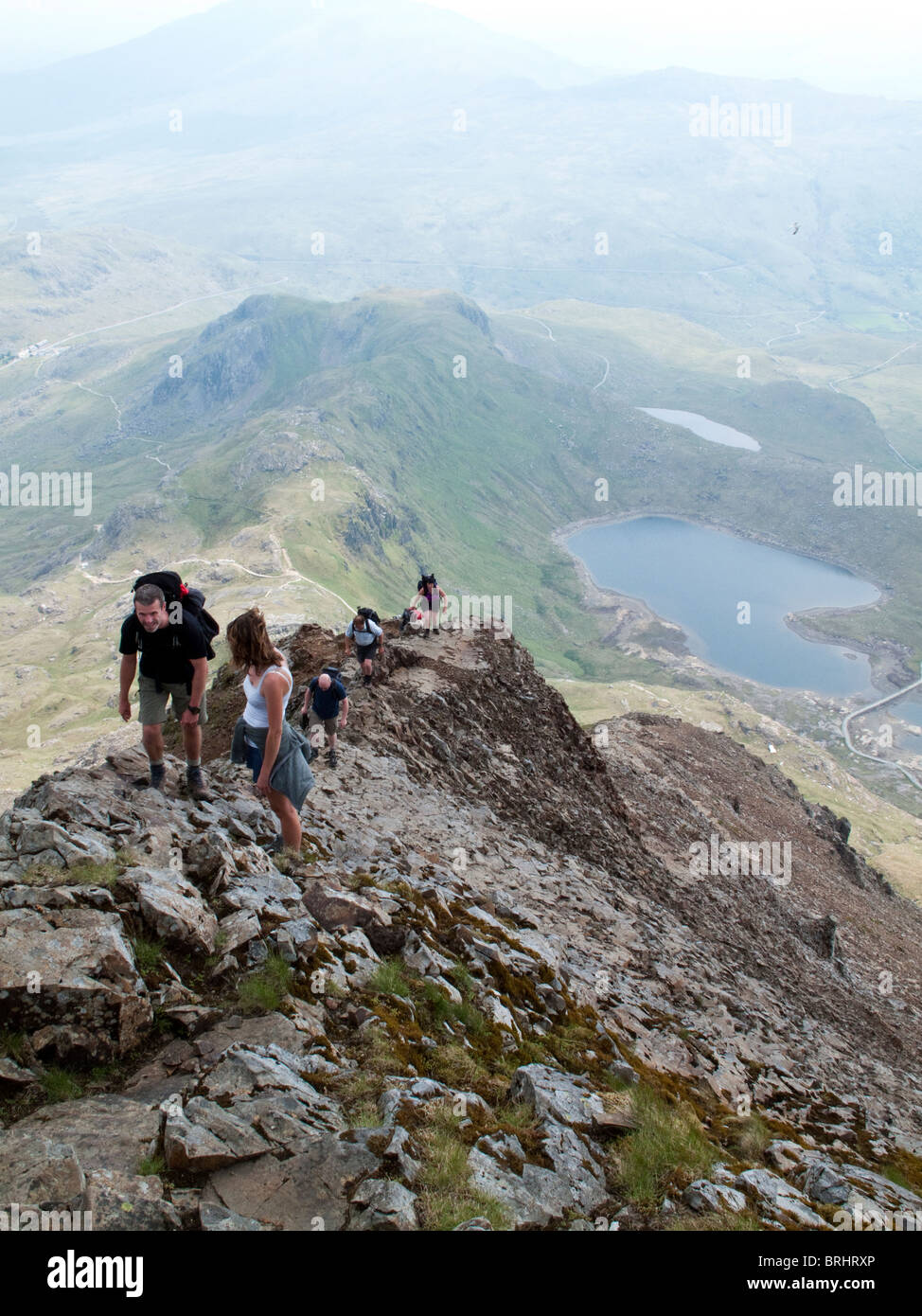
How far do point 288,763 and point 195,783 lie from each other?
2.41 metres

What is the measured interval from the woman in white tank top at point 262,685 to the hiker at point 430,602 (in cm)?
1593

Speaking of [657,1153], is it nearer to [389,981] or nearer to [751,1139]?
[751,1139]

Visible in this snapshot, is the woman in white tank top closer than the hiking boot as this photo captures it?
Yes

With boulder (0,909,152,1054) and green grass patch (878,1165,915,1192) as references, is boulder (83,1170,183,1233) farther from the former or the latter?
green grass patch (878,1165,915,1192)

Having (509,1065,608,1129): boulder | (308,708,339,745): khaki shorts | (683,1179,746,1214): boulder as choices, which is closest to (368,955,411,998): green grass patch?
(509,1065,608,1129): boulder

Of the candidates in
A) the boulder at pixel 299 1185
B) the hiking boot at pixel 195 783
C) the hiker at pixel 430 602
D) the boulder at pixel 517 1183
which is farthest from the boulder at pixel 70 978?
the hiker at pixel 430 602

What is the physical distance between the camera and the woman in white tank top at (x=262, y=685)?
12.6 meters

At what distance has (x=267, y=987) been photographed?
35.0ft

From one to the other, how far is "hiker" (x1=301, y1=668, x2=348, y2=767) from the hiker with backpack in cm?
685

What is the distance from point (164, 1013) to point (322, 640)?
21.3 meters

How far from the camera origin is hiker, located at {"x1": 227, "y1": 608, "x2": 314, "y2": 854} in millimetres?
12703

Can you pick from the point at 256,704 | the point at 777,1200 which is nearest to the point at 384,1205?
the point at 777,1200

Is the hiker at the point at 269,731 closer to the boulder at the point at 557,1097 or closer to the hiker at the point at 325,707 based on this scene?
the boulder at the point at 557,1097

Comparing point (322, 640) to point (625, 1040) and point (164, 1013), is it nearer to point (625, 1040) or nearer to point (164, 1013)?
point (625, 1040)
